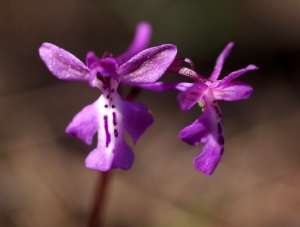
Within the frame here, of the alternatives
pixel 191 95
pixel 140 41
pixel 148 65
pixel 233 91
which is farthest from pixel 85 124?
pixel 140 41

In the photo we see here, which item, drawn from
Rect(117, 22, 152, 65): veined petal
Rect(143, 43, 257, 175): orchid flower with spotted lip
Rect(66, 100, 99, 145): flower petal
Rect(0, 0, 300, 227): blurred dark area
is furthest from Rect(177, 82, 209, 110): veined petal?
Rect(0, 0, 300, 227): blurred dark area

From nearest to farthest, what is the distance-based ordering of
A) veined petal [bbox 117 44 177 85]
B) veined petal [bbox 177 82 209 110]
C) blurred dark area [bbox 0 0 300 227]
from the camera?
1. veined petal [bbox 177 82 209 110]
2. veined petal [bbox 117 44 177 85]
3. blurred dark area [bbox 0 0 300 227]

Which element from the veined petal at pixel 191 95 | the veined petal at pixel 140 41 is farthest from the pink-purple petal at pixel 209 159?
the veined petal at pixel 140 41

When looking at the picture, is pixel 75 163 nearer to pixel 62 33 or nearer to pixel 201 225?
pixel 201 225

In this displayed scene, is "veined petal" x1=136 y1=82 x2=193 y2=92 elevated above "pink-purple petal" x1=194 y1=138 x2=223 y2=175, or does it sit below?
above

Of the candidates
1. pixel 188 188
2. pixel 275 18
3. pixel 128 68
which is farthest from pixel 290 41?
pixel 128 68

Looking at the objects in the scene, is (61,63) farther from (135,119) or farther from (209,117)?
(209,117)

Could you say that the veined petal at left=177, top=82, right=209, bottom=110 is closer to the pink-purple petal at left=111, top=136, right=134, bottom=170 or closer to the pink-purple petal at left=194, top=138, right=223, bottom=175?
the pink-purple petal at left=194, top=138, right=223, bottom=175
